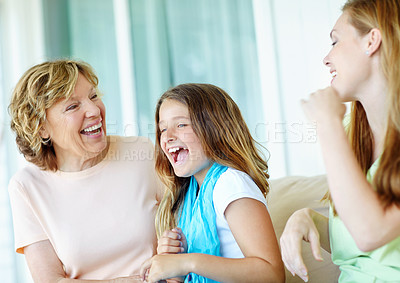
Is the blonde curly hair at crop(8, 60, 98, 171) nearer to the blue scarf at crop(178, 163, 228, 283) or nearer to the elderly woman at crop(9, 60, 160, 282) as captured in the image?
the elderly woman at crop(9, 60, 160, 282)

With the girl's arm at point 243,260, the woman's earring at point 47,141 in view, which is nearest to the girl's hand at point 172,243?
the girl's arm at point 243,260

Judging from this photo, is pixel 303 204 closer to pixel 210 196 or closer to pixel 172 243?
pixel 210 196

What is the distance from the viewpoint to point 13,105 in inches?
67.7

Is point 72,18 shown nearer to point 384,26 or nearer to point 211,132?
point 211,132

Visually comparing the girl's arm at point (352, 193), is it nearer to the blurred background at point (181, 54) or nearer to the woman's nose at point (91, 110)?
the woman's nose at point (91, 110)

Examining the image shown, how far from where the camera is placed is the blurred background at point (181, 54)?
2.95 m

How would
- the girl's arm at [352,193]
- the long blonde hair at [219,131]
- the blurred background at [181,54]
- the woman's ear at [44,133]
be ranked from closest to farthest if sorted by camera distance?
1. the girl's arm at [352,193]
2. the long blonde hair at [219,131]
3. the woman's ear at [44,133]
4. the blurred background at [181,54]

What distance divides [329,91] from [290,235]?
35cm

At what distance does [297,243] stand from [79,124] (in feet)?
3.20

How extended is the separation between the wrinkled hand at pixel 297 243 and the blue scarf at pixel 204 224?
1.11ft

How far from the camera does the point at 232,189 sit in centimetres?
136

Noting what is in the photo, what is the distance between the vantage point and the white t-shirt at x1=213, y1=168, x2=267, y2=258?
1346 mm

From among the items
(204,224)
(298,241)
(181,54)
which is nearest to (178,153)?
(204,224)

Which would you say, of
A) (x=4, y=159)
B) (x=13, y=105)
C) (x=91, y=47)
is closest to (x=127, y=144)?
(x=13, y=105)
